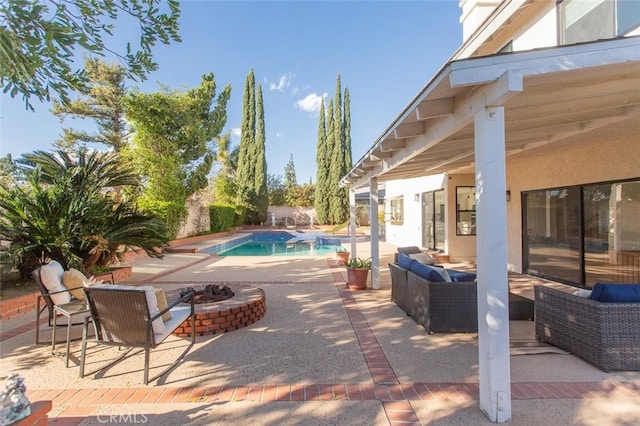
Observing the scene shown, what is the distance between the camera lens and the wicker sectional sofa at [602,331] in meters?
3.42

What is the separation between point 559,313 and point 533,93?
8.73ft

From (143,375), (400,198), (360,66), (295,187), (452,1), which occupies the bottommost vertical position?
(143,375)

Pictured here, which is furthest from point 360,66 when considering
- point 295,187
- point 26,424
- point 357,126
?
point 26,424

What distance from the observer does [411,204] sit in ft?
49.0

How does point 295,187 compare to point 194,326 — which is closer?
point 194,326

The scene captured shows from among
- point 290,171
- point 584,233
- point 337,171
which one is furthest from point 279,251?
point 290,171

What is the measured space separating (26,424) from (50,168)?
7.41 m

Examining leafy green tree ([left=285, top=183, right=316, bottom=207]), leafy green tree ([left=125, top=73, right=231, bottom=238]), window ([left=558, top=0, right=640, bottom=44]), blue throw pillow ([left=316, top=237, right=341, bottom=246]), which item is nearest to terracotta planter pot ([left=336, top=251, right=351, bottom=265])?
window ([left=558, top=0, right=640, bottom=44])

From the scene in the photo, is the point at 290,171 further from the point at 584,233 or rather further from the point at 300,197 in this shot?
the point at 584,233

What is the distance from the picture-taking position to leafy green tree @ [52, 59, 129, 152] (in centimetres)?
2036

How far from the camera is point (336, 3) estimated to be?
45.0 feet

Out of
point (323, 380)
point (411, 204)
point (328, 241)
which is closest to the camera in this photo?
point (323, 380)

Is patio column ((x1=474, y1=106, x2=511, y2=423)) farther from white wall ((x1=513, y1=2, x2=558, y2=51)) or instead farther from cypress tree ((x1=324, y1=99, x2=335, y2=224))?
cypress tree ((x1=324, y1=99, x2=335, y2=224))

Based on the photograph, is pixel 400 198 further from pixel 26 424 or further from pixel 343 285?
pixel 26 424
